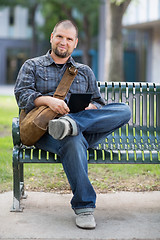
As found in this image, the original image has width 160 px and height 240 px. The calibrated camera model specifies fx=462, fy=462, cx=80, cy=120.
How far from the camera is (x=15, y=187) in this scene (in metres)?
3.95

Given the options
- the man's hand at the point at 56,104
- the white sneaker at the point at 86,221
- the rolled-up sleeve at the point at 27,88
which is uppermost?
the rolled-up sleeve at the point at 27,88

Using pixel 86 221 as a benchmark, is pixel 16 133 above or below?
above

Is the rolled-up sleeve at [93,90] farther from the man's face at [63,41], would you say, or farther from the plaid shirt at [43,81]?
the man's face at [63,41]

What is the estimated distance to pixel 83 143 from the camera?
377 centimetres

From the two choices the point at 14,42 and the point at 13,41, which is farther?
the point at 14,42

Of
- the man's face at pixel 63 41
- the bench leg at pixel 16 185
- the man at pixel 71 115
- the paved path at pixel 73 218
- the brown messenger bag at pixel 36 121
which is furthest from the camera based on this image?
the man's face at pixel 63 41

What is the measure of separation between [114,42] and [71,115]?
11.4m

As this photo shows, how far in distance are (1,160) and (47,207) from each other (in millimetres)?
1963

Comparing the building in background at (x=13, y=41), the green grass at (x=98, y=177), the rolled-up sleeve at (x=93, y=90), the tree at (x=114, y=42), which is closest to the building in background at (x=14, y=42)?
the building in background at (x=13, y=41)

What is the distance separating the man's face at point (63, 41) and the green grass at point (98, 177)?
4.77ft

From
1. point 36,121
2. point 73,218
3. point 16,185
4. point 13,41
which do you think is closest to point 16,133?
point 36,121

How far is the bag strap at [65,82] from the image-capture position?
399 centimetres

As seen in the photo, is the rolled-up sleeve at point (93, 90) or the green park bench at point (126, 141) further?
the rolled-up sleeve at point (93, 90)

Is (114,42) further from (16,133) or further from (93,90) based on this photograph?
(16,133)
